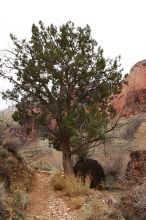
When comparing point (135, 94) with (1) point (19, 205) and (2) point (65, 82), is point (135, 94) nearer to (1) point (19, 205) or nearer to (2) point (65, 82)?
(2) point (65, 82)

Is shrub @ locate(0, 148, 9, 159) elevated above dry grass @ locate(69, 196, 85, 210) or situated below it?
above

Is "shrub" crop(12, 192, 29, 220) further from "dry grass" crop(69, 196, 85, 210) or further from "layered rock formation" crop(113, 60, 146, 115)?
"layered rock formation" crop(113, 60, 146, 115)

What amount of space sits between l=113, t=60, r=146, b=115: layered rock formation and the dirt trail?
23264mm

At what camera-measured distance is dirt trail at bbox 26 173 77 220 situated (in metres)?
14.2

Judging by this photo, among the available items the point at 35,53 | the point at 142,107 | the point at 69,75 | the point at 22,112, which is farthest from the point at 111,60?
the point at 142,107

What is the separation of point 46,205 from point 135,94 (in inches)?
1143

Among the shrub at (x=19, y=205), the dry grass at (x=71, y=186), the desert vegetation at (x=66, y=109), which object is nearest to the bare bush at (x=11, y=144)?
the desert vegetation at (x=66, y=109)

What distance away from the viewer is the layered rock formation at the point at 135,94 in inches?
1654

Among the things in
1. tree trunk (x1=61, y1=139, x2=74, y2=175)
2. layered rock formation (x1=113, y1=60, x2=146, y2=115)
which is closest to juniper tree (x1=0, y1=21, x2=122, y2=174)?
tree trunk (x1=61, y1=139, x2=74, y2=175)

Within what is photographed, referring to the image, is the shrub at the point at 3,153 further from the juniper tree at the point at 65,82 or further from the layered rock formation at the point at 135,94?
the layered rock formation at the point at 135,94

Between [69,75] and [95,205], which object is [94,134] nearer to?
[69,75]

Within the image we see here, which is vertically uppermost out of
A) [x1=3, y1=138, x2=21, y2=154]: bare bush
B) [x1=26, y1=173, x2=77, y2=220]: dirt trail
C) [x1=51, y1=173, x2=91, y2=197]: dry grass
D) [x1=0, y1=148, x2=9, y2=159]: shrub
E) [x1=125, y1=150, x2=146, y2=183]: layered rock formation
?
[x1=3, y1=138, x2=21, y2=154]: bare bush

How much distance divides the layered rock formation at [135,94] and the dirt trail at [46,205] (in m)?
23.3

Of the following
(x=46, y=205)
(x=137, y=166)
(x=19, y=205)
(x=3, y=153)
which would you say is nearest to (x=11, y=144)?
(x=3, y=153)
